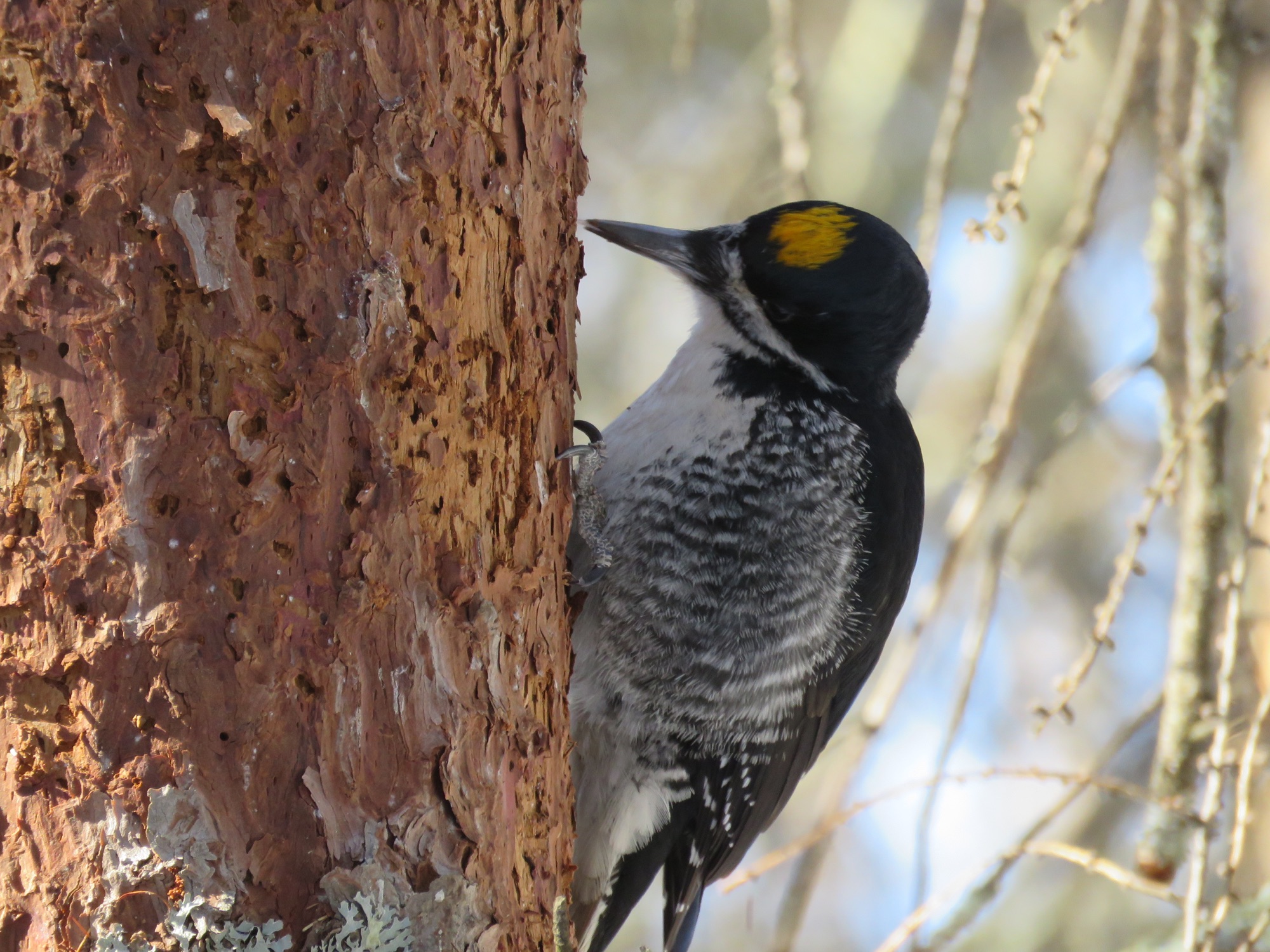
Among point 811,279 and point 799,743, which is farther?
point 799,743

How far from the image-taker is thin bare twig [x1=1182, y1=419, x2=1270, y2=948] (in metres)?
2.14

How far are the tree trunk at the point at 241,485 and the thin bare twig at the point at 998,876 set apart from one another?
1.20m

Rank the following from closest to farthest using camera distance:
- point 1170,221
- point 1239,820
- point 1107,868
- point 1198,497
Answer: point 1239,820, point 1107,868, point 1198,497, point 1170,221

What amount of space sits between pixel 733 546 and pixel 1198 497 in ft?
3.45

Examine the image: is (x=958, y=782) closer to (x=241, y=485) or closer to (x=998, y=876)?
(x=998, y=876)

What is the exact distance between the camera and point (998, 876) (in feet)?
8.25

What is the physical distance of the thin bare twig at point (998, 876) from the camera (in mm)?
2402

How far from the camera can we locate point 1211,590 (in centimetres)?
260

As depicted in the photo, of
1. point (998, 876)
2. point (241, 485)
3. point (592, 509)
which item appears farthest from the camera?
point (998, 876)

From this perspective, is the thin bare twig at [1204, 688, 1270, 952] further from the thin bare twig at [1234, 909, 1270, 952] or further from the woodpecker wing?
the woodpecker wing

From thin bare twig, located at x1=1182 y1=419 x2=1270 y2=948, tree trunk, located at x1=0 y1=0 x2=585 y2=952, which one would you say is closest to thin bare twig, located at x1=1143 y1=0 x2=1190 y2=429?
thin bare twig, located at x1=1182 y1=419 x2=1270 y2=948

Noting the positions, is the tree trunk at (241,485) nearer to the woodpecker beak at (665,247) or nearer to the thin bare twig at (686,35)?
the woodpecker beak at (665,247)

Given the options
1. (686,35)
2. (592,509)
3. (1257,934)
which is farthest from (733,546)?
(686,35)

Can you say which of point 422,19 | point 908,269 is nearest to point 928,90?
point 908,269
